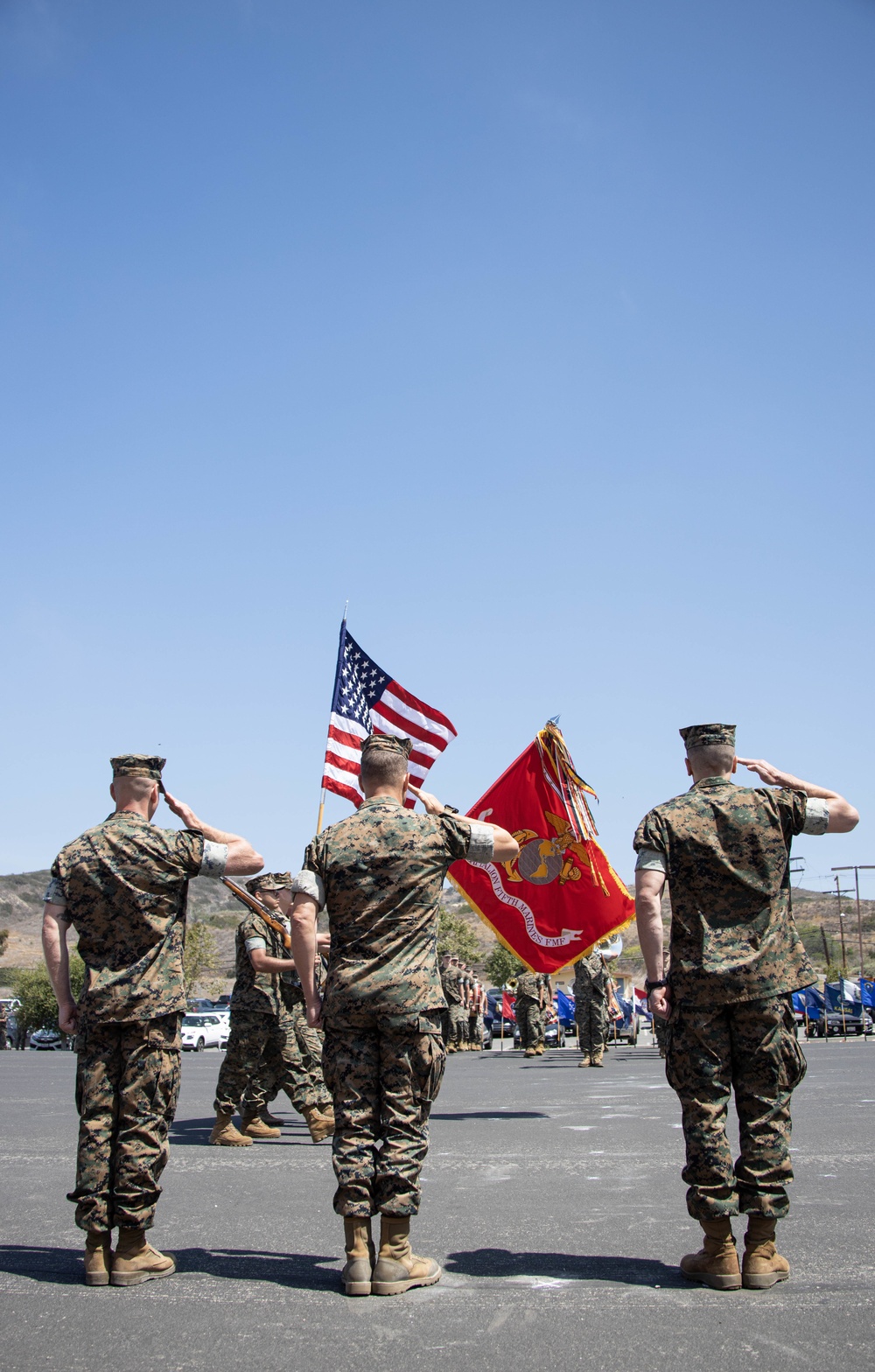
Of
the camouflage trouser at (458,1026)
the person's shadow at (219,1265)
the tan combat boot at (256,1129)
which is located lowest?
the camouflage trouser at (458,1026)

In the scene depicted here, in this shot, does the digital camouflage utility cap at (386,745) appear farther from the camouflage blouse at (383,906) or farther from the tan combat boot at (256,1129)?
the tan combat boot at (256,1129)

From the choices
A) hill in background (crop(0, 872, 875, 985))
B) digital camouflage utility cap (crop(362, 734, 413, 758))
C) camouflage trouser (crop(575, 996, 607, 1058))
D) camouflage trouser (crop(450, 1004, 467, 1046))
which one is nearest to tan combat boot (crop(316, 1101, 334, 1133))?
digital camouflage utility cap (crop(362, 734, 413, 758))

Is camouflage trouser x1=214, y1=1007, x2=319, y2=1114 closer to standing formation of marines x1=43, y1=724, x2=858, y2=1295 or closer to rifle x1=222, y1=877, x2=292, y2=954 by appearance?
rifle x1=222, y1=877, x2=292, y2=954

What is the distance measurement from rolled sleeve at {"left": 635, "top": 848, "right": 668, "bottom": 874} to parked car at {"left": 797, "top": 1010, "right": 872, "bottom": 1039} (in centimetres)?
2968

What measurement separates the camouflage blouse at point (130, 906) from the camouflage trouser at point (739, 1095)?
6.71ft

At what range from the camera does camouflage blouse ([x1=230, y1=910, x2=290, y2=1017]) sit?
8.99 meters

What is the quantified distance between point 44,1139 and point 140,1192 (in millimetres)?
5465

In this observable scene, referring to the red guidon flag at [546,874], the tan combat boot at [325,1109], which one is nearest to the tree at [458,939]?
the red guidon flag at [546,874]

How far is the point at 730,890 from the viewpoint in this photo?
4.52 meters

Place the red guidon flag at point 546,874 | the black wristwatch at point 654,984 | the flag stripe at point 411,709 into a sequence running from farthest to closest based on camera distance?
the flag stripe at point 411,709, the red guidon flag at point 546,874, the black wristwatch at point 654,984

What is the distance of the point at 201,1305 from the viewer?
396 cm

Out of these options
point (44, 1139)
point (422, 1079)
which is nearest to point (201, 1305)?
point (422, 1079)

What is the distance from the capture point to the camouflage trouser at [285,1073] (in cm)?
927

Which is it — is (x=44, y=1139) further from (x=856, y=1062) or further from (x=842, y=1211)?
(x=856, y=1062)
